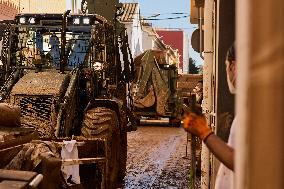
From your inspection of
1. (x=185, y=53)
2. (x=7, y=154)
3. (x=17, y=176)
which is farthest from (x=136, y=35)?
(x=17, y=176)

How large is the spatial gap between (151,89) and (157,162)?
10.3 m

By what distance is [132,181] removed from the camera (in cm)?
935

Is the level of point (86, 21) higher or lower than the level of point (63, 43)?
higher

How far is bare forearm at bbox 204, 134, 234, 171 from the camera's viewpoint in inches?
91.8

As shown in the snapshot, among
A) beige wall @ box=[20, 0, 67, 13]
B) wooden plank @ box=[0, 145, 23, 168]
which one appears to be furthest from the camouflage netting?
wooden plank @ box=[0, 145, 23, 168]

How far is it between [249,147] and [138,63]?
69.9 feet

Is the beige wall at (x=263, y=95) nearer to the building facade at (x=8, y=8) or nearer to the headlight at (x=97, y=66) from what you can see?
the headlight at (x=97, y=66)

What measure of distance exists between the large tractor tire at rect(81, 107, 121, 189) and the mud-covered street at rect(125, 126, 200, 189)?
23.4 inches

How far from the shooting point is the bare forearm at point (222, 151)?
233 cm

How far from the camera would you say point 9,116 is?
4879 mm

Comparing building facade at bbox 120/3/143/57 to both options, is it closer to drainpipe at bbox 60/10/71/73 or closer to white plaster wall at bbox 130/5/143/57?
white plaster wall at bbox 130/5/143/57

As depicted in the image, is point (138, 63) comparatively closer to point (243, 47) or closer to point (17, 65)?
point (17, 65)

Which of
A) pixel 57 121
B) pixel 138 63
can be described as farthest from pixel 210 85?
pixel 138 63

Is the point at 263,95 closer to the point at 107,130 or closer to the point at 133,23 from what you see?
the point at 107,130
